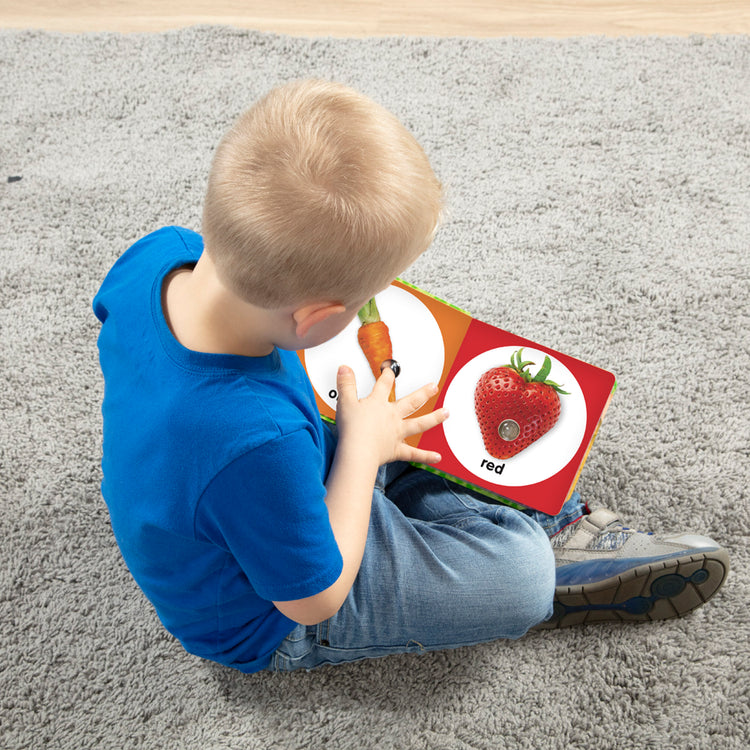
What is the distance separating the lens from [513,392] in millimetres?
753

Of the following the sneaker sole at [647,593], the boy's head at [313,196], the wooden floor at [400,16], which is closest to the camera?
the boy's head at [313,196]

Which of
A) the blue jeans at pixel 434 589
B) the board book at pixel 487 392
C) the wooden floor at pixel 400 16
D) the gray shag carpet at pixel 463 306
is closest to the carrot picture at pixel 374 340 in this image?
the board book at pixel 487 392

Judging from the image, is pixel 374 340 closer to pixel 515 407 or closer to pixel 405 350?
pixel 405 350

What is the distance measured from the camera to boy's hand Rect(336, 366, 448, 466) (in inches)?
25.2

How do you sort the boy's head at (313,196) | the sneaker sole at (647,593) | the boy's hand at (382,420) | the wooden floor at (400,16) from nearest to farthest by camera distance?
the boy's head at (313,196) → the boy's hand at (382,420) → the sneaker sole at (647,593) → the wooden floor at (400,16)

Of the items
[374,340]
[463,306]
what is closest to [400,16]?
[463,306]

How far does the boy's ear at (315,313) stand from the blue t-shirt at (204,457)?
0.05 meters

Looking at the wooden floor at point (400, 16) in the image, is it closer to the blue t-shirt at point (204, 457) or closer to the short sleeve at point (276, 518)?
the blue t-shirt at point (204, 457)

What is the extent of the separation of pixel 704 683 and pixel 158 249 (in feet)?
2.34

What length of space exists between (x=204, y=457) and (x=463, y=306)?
61 centimetres

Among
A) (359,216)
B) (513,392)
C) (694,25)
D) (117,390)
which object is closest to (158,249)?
(117,390)

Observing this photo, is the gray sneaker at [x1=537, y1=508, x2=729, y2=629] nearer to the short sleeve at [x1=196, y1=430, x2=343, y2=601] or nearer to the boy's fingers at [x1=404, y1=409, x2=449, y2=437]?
the boy's fingers at [x1=404, y1=409, x2=449, y2=437]

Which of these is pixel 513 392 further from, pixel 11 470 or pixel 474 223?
pixel 11 470

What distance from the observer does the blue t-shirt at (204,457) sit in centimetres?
46
